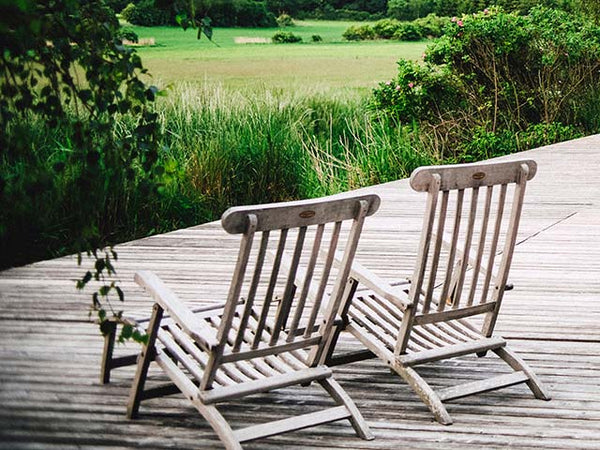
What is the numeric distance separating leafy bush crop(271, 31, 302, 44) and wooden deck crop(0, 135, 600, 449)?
1737 centimetres

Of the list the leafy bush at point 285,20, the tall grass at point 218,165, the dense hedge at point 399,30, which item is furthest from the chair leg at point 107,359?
the leafy bush at point 285,20

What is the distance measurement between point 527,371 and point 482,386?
7.6 inches

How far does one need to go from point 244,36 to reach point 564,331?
19386 mm

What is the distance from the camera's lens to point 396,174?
991cm

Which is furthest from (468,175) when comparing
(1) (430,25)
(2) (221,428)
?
(1) (430,25)

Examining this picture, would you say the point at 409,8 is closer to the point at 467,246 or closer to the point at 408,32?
the point at 408,32

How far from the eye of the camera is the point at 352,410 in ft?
9.87

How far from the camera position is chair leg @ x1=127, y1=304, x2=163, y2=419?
295 centimetres

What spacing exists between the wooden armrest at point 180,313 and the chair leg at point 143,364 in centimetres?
6

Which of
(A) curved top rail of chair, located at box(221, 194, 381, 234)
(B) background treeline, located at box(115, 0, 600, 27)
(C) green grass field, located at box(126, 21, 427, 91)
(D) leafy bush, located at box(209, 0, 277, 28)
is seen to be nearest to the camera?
(A) curved top rail of chair, located at box(221, 194, 381, 234)

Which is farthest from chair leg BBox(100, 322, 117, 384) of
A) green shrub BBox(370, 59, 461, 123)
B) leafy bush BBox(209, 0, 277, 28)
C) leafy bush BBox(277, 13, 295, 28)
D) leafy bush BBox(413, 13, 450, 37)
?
leafy bush BBox(277, 13, 295, 28)

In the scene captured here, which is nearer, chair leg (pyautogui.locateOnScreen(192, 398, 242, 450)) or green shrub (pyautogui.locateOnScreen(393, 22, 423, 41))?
chair leg (pyautogui.locateOnScreen(192, 398, 242, 450))

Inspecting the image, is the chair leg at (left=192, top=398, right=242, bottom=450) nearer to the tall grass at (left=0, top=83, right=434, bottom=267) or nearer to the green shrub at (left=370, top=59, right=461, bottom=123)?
the tall grass at (left=0, top=83, right=434, bottom=267)

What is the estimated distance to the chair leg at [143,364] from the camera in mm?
2953
